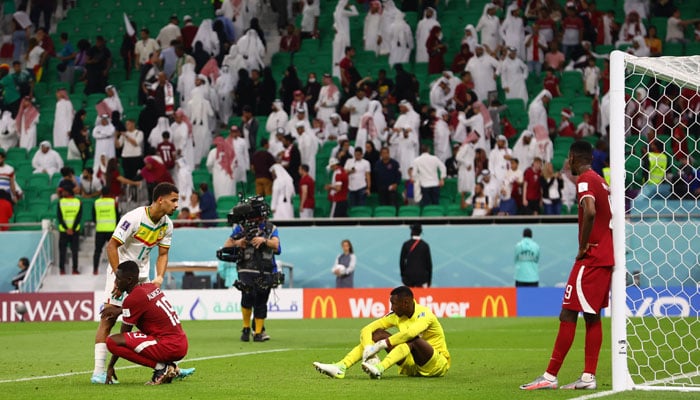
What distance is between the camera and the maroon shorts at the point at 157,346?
A: 36.1 ft

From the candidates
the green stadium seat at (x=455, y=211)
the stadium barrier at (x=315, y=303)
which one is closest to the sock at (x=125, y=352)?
the stadium barrier at (x=315, y=303)

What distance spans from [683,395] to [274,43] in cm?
2778

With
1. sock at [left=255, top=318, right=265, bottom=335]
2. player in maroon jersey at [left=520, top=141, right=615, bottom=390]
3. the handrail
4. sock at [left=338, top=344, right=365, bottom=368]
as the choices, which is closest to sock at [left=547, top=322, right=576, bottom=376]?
player in maroon jersey at [left=520, top=141, right=615, bottom=390]

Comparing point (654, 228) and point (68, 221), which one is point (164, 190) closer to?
point (654, 228)

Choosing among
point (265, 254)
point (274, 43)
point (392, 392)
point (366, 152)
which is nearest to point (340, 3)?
point (274, 43)

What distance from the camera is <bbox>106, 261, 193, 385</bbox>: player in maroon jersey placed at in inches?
434

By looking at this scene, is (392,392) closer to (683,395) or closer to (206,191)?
(683,395)

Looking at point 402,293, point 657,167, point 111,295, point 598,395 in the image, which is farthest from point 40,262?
point 598,395

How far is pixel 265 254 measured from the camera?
733 inches

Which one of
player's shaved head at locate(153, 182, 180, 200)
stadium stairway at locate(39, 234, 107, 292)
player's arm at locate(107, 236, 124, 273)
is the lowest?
stadium stairway at locate(39, 234, 107, 292)

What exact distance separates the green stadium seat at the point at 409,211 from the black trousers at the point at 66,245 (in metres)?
8.00

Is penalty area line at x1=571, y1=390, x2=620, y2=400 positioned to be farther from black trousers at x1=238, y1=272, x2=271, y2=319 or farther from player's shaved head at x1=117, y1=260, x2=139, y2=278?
black trousers at x1=238, y1=272, x2=271, y2=319

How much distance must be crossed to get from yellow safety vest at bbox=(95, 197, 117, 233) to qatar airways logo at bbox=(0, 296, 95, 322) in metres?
2.06

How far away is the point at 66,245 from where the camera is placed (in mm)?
29719
